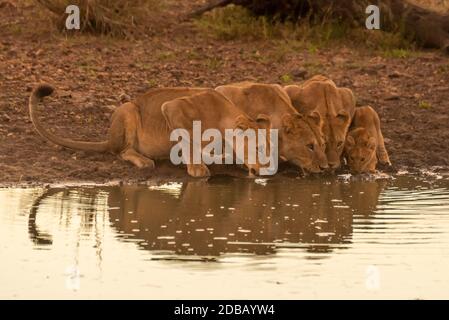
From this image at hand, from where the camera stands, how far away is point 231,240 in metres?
9.16

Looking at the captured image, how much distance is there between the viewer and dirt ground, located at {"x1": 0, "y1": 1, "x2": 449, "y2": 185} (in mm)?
11898

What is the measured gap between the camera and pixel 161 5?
16.8 meters

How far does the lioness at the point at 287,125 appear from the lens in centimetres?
1148

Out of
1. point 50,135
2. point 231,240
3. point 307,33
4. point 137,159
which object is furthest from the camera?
point 307,33

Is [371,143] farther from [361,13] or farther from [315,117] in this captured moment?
[361,13]

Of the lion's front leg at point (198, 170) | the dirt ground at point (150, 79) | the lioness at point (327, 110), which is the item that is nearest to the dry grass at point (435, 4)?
the dirt ground at point (150, 79)

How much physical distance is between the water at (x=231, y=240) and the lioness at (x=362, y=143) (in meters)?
0.21

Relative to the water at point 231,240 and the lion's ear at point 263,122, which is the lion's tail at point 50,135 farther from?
the lion's ear at point 263,122

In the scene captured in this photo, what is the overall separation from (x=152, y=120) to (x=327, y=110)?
142 cm

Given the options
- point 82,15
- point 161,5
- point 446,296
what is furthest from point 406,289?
point 161,5

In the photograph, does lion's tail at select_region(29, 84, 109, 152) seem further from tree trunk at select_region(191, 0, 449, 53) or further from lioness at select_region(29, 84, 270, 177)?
tree trunk at select_region(191, 0, 449, 53)

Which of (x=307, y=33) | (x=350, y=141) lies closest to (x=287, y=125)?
(x=350, y=141)
